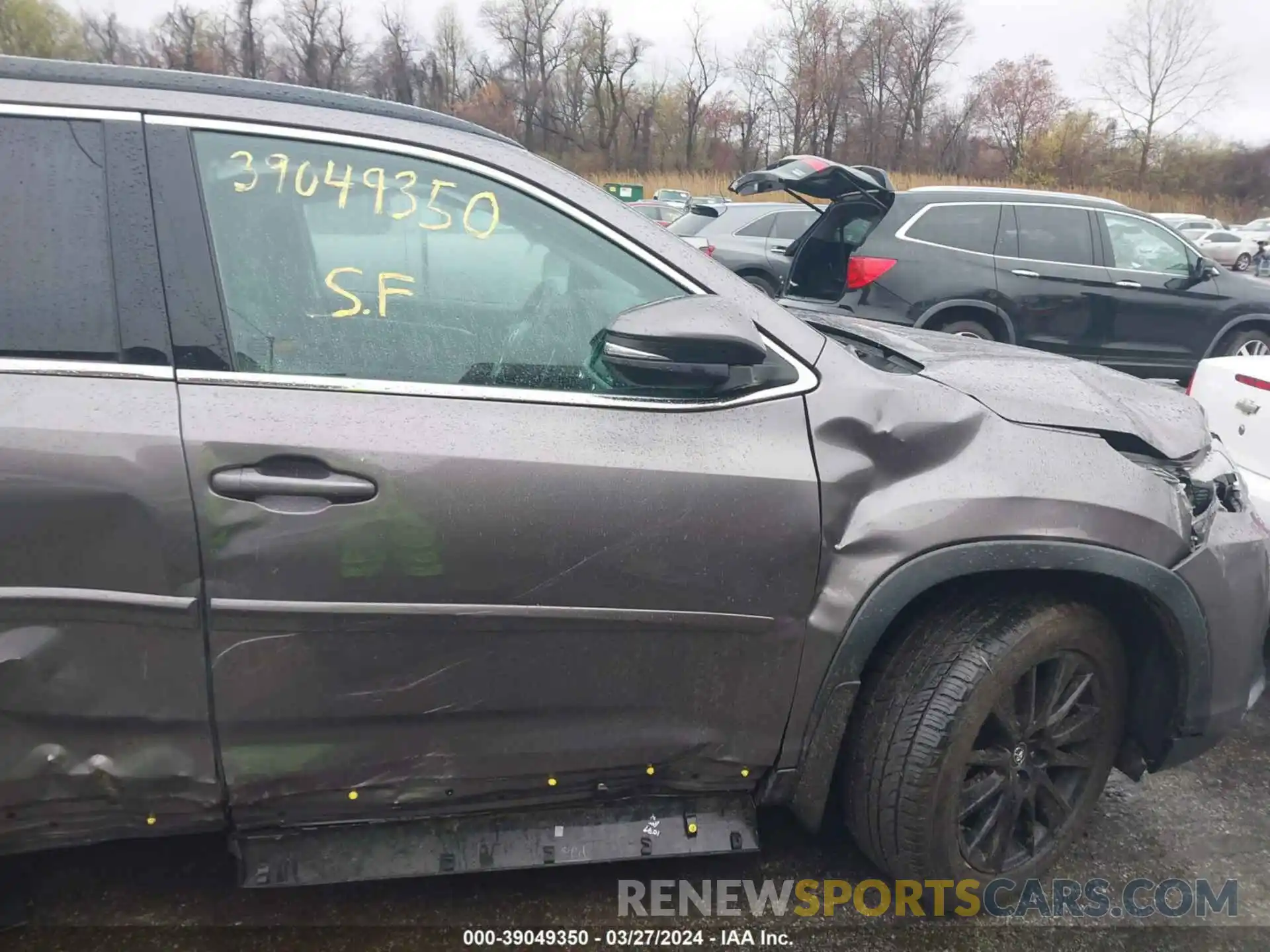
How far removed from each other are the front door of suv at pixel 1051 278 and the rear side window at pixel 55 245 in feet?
22.0

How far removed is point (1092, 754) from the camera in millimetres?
2412

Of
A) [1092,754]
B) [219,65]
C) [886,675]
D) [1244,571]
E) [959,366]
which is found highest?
[219,65]

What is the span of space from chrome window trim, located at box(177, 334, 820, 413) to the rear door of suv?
0.14 m

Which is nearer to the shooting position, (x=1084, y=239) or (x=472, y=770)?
(x=472, y=770)

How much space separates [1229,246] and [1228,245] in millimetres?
112

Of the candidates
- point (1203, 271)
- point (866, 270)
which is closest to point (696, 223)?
point (866, 270)

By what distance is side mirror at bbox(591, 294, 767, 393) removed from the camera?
1.84 metres

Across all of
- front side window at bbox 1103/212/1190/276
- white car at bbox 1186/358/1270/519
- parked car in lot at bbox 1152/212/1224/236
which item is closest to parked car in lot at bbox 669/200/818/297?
front side window at bbox 1103/212/1190/276

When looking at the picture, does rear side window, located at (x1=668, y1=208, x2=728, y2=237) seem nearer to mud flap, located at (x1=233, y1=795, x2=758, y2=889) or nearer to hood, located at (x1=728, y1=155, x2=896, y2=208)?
hood, located at (x1=728, y1=155, x2=896, y2=208)

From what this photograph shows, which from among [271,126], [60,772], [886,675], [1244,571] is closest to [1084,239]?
[1244,571]

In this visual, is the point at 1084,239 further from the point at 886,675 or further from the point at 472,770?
the point at 472,770

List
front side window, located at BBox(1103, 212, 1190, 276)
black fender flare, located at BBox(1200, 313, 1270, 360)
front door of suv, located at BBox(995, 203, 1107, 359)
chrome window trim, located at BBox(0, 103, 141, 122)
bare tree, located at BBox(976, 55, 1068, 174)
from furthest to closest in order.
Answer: bare tree, located at BBox(976, 55, 1068, 174)
black fender flare, located at BBox(1200, 313, 1270, 360)
front side window, located at BBox(1103, 212, 1190, 276)
front door of suv, located at BBox(995, 203, 1107, 359)
chrome window trim, located at BBox(0, 103, 141, 122)

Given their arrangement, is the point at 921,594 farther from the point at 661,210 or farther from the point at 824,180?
the point at 661,210

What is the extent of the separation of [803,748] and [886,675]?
0.27 m
